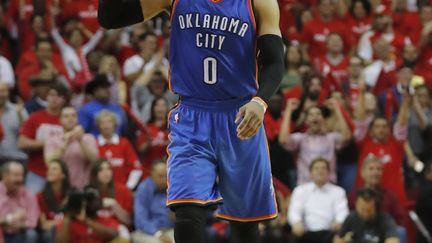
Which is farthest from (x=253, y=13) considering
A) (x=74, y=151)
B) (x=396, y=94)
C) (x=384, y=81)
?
(x=384, y=81)

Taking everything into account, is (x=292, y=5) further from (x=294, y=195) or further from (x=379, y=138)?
(x=294, y=195)

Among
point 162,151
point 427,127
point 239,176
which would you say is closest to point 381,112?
point 427,127

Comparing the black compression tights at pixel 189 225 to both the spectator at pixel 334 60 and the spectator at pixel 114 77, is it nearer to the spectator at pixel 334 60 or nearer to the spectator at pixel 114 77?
the spectator at pixel 114 77

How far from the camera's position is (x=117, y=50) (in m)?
14.9

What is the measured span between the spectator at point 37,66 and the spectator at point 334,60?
3.69 metres

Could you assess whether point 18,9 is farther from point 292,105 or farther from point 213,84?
point 213,84

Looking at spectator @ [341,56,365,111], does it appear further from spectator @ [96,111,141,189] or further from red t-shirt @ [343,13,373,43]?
spectator @ [96,111,141,189]

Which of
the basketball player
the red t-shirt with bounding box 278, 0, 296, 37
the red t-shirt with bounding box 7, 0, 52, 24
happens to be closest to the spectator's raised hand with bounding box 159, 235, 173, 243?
the basketball player

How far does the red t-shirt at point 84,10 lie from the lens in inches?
610

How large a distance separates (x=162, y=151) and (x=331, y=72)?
3342 millimetres

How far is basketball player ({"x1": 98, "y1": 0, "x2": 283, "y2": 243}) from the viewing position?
6.32 meters

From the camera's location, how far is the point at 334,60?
1514cm

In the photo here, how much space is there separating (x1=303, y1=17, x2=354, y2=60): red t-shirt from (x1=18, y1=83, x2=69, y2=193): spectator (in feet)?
16.7

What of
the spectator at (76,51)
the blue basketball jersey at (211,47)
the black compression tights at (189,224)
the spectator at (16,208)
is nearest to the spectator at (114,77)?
the spectator at (76,51)
